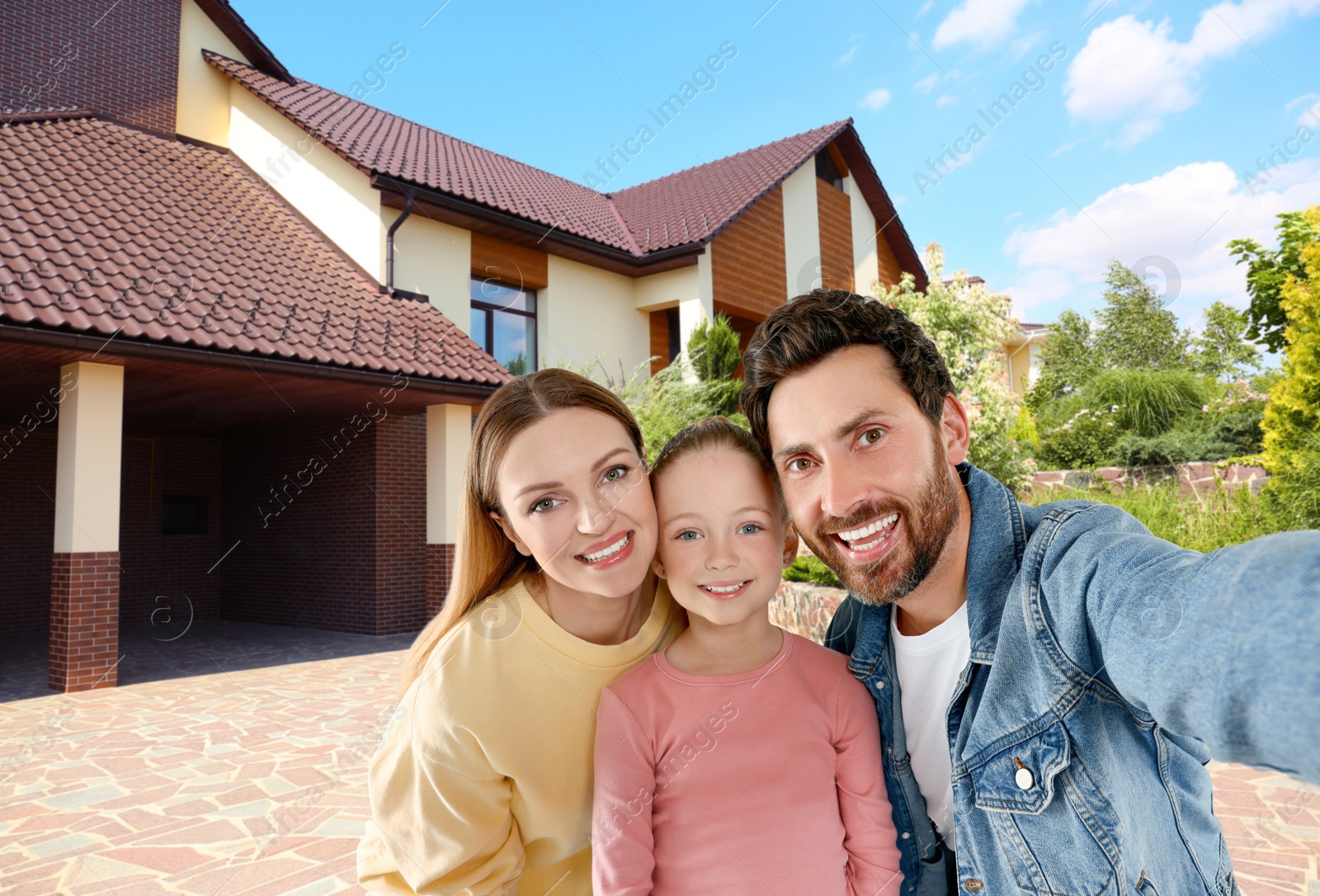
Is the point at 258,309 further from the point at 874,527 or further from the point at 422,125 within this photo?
the point at 422,125

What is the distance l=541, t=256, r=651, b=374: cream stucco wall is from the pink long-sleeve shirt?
11204 mm

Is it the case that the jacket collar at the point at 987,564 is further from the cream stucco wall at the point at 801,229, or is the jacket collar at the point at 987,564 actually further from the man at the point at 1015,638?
the cream stucco wall at the point at 801,229

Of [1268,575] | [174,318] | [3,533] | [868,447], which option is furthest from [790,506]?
[3,533]

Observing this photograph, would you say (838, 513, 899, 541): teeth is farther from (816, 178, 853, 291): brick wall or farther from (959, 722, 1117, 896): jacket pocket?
(816, 178, 853, 291): brick wall

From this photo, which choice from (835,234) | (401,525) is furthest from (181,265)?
(835,234)

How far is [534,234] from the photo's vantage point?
1262 cm

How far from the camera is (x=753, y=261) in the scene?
50.4ft

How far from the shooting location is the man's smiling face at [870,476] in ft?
5.80

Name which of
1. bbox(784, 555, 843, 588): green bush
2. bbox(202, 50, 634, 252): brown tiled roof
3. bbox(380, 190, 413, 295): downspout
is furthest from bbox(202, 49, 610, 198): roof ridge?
bbox(784, 555, 843, 588): green bush

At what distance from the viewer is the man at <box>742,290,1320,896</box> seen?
35.4 inches

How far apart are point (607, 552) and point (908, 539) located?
0.72 metres

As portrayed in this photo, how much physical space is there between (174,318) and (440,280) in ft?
14.7

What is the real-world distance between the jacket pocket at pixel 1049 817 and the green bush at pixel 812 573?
545 cm

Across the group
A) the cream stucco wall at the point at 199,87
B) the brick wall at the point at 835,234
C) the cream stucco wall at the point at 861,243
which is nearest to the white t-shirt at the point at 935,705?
the cream stucco wall at the point at 199,87
